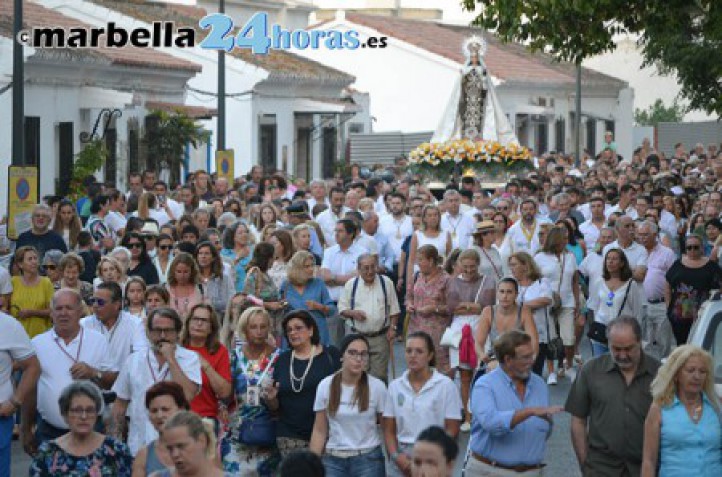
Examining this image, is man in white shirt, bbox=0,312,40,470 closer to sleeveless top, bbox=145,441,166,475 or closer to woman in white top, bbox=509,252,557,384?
sleeveless top, bbox=145,441,166,475

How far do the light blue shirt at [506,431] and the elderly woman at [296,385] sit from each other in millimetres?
1326

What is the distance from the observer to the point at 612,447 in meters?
9.66

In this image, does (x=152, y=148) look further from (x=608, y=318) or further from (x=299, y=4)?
(x=299, y=4)

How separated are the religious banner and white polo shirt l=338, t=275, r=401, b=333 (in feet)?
18.9

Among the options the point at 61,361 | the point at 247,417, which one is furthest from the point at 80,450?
the point at 61,361

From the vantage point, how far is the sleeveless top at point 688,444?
9133 millimetres

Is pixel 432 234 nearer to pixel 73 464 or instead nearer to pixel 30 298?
pixel 30 298

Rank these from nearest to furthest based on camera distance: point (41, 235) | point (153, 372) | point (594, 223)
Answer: point (153, 372)
point (41, 235)
point (594, 223)

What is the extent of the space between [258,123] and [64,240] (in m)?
27.7

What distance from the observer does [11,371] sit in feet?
36.3

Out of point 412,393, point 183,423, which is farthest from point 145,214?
point 183,423

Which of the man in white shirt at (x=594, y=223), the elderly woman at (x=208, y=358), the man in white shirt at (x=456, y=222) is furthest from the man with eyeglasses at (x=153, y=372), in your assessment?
the man in white shirt at (x=594, y=223)

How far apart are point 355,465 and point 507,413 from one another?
1004mm

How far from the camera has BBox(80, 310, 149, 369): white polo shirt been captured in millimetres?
11891
